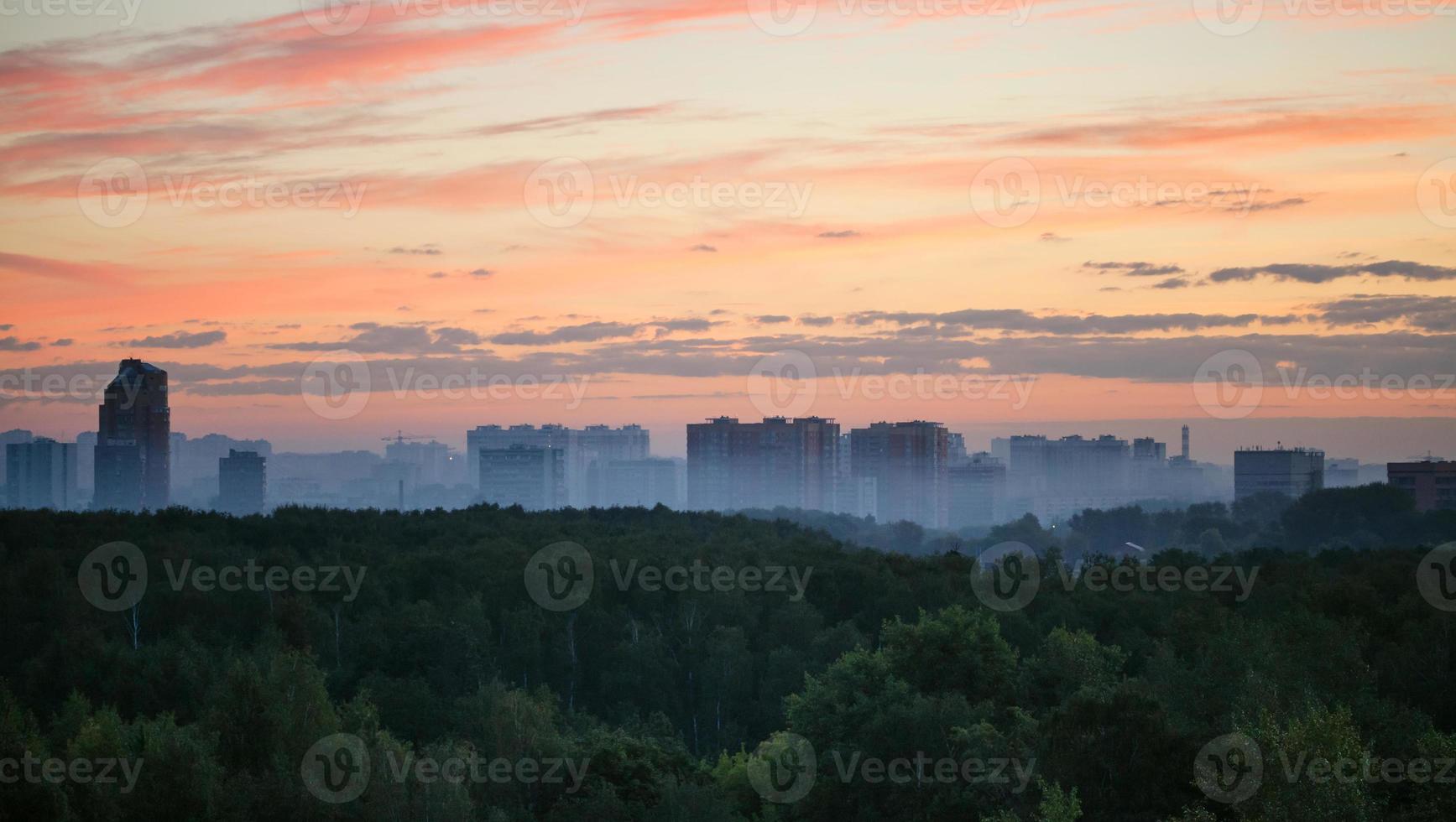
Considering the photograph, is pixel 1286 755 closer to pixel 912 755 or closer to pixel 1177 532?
pixel 912 755

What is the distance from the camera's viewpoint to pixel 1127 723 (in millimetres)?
26266

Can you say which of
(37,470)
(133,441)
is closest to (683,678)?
(133,441)

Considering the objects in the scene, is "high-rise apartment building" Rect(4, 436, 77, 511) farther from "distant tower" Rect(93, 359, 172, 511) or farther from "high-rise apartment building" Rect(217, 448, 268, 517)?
"distant tower" Rect(93, 359, 172, 511)

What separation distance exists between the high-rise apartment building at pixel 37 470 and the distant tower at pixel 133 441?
33.1 metres

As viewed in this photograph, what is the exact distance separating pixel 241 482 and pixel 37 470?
26.1 meters

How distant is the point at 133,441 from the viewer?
490ft

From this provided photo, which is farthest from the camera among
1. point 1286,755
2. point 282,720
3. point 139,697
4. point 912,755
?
point 139,697

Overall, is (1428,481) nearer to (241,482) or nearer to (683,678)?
(683,678)

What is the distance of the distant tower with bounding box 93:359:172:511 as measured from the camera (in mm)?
145000

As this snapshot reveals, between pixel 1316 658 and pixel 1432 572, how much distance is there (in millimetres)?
20705

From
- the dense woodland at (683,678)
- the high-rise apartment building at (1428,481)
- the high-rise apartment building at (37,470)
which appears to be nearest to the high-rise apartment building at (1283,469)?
the high-rise apartment building at (1428,481)

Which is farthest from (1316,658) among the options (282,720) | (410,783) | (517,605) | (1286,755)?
(517,605)

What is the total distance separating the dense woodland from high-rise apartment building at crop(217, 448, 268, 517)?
115 meters

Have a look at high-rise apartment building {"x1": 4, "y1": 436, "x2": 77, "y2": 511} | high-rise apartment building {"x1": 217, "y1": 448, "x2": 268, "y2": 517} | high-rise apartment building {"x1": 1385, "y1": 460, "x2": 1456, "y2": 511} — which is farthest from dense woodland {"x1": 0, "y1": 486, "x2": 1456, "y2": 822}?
high-rise apartment building {"x1": 4, "y1": 436, "x2": 77, "y2": 511}
